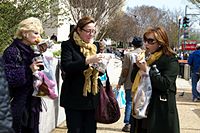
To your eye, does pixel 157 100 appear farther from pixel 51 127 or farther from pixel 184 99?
pixel 184 99

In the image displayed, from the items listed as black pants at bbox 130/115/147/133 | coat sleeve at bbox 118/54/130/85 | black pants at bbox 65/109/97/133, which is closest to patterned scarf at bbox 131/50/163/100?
black pants at bbox 130/115/147/133

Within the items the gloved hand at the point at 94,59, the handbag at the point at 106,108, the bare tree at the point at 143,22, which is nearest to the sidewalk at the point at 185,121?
the handbag at the point at 106,108

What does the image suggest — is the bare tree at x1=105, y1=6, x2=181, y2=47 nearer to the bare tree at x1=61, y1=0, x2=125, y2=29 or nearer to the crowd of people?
the bare tree at x1=61, y1=0, x2=125, y2=29

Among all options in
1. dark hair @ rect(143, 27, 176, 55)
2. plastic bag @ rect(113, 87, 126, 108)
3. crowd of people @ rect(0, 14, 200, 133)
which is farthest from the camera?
plastic bag @ rect(113, 87, 126, 108)

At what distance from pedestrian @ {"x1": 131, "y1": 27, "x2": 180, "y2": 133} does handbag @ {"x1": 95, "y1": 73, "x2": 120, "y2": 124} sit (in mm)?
646

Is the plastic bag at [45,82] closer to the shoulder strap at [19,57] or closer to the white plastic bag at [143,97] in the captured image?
the shoulder strap at [19,57]

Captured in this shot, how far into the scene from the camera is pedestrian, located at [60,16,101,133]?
4461 millimetres

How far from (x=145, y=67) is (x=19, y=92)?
132 cm

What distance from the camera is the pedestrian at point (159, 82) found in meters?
4.19

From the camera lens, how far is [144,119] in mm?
4297

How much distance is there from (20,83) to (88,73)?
0.83 m

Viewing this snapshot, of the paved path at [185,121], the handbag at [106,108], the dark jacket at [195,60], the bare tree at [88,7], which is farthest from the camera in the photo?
the bare tree at [88,7]

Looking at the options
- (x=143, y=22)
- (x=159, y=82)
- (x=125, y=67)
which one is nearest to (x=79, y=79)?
(x=159, y=82)

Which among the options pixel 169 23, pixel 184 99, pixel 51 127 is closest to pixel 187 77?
pixel 184 99
